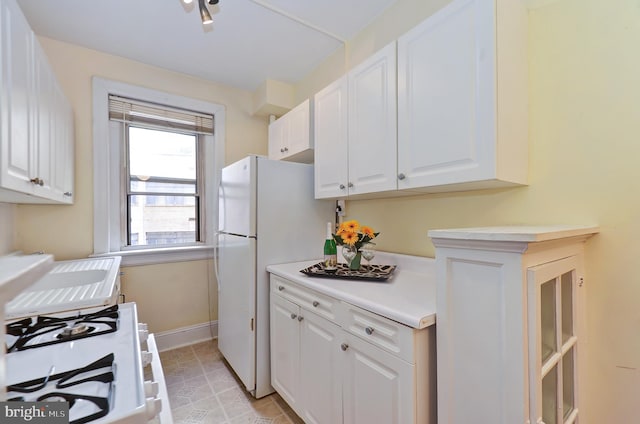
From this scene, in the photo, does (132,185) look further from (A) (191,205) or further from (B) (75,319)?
(B) (75,319)

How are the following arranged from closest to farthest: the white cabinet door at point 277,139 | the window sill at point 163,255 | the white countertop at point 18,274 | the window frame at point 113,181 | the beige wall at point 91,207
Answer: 1. the white countertop at point 18,274
2. the beige wall at point 91,207
3. the window frame at point 113,181
4. the window sill at point 163,255
5. the white cabinet door at point 277,139

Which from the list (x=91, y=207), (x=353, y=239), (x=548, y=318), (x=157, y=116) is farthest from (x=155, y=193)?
(x=548, y=318)

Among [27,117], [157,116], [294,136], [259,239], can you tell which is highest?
[157,116]

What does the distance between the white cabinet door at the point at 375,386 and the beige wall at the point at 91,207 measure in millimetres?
1970

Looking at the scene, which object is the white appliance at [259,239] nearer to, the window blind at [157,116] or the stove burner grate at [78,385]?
the window blind at [157,116]

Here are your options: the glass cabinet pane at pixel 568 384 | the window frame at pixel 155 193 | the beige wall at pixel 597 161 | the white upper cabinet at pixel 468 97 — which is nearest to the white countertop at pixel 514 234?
the beige wall at pixel 597 161

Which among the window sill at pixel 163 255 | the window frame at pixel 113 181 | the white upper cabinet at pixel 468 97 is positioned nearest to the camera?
the white upper cabinet at pixel 468 97

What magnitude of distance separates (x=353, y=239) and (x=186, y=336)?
204 centimetres

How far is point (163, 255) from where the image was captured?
8.26 ft

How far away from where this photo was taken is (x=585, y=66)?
1068 millimetres

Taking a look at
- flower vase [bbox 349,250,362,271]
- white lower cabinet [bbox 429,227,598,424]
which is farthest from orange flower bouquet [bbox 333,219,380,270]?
white lower cabinet [bbox 429,227,598,424]

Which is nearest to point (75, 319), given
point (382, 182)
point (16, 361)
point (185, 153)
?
point (16, 361)

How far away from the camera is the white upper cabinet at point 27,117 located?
950 millimetres

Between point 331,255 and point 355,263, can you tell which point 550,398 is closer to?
point 355,263
